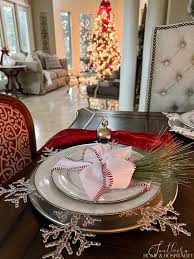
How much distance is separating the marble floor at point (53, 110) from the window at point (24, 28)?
2511 millimetres

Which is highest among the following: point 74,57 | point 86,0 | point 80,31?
point 86,0

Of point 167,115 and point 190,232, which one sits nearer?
point 190,232

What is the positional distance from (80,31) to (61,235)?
9.56 meters

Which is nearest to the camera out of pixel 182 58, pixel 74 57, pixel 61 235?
pixel 61 235

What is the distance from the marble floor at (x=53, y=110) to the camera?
332 centimetres

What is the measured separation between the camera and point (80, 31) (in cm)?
905

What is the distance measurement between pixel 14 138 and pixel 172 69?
3.20 feet

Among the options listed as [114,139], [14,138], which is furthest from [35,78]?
[114,139]

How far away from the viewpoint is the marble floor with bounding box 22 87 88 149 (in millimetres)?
3324

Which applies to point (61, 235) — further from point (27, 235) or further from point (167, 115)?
point (167, 115)

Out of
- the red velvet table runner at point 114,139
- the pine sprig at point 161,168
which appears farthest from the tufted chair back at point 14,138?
the pine sprig at point 161,168

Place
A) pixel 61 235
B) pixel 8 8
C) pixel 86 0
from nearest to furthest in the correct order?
pixel 61 235 → pixel 8 8 → pixel 86 0

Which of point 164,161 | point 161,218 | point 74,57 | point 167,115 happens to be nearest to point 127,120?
point 167,115

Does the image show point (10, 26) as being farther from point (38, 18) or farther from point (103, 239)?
point (103, 239)
